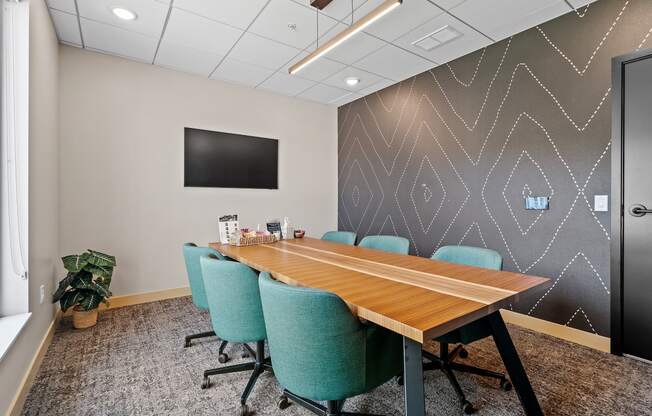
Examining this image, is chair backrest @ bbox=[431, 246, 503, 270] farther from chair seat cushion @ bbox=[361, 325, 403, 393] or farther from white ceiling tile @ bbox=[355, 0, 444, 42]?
white ceiling tile @ bbox=[355, 0, 444, 42]

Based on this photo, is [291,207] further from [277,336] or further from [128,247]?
[277,336]

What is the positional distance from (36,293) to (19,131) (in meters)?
1.16

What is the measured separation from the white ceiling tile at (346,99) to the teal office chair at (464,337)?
10.6ft

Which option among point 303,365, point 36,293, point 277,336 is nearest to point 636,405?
point 303,365

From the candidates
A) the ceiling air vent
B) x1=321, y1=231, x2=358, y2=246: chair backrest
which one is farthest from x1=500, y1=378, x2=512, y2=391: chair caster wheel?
the ceiling air vent

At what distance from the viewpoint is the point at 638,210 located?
7.72 feet

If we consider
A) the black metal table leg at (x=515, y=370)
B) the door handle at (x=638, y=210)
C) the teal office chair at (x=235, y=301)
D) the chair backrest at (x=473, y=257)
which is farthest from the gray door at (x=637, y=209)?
the teal office chair at (x=235, y=301)

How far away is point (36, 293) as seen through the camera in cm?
227

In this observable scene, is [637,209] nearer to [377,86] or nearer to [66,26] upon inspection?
[377,86]

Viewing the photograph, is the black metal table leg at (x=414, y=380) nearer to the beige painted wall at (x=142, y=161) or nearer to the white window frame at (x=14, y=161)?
the white window frame at (x=14, y=161)

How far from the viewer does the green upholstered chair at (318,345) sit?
3.89 ft

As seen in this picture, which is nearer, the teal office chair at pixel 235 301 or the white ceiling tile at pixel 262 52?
the teal office chair at pixel 235 301

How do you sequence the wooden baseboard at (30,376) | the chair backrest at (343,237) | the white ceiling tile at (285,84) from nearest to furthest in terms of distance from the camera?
Result: the wooden baseboard at (30,376) → the chair backrest at (343,237) → the white ceiling tile at (285,84)

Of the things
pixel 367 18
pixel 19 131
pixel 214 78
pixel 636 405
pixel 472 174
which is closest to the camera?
pixel 636 405
